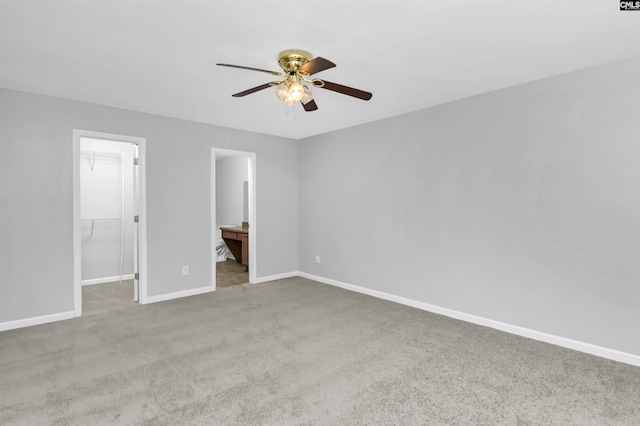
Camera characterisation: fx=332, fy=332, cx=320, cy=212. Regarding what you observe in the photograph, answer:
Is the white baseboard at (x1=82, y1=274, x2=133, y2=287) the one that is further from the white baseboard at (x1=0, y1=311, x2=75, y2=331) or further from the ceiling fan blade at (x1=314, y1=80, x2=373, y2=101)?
the ceiling fan blade at (x1=314, y1=80, x2=373, y2=101)

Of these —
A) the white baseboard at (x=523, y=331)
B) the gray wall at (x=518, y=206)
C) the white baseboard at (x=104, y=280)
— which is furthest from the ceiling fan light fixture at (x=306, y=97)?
the white baseboard at (x=104, y=280)

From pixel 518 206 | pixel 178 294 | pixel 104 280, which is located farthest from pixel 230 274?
pixel 518 206

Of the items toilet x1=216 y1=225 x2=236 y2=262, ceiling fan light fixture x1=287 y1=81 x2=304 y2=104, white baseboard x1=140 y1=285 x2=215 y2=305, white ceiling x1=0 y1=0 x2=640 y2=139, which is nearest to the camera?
white ceiling x1=0 y1=0 x2=640 y2=139

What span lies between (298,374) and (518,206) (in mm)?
2567

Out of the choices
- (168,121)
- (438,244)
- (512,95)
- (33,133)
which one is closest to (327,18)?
(512,95)

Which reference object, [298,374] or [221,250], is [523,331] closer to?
[298,374]

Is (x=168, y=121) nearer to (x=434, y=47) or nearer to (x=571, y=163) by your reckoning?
(x=434, y=47)

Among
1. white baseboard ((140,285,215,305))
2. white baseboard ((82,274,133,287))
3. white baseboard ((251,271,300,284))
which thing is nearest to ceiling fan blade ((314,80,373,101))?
white baseboard ((140,285,215,305))

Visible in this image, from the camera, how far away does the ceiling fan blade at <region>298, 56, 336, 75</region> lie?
6.87 feet

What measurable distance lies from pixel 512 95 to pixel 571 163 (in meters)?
0.86

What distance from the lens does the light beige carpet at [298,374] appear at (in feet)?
6.63

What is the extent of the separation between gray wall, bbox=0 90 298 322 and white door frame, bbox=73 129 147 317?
5 cm

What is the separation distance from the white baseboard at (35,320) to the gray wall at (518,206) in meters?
3.59

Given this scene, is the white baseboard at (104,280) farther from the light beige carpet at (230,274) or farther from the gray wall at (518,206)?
the gray wall at (518,206)
